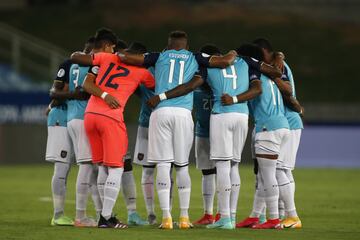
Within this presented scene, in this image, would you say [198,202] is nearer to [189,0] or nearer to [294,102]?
[294,102]

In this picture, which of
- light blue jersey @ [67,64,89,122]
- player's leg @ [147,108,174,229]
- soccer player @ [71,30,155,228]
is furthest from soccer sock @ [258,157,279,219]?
light blue jersey @ [67,64,89,122]

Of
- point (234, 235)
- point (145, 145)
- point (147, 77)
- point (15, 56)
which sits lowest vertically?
point (234, 235)

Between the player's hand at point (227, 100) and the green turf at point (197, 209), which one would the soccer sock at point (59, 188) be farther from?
the player's hand at point (227, 100)

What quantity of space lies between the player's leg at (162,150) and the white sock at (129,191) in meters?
1.02

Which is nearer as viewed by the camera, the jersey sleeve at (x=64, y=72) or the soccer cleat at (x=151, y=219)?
the jersey sleeve at (x=64, y=72)

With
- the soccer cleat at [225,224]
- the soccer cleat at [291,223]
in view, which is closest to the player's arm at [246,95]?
the soccer cleat at [225,224]

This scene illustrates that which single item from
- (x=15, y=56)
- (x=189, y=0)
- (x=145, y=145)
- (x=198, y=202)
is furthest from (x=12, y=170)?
(x=189, y=0)

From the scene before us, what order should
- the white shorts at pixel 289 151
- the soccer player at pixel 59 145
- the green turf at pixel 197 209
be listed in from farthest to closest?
the white shorts at pixel 289 151
the soccer player at pixel 59 145
the green turf at pixel 197 209

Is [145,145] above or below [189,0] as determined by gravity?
below

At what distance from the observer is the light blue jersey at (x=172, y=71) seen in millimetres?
12789

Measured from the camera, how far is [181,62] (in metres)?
12.8

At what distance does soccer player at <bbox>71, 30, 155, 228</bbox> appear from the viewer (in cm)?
1262

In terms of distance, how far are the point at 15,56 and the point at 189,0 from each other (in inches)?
496

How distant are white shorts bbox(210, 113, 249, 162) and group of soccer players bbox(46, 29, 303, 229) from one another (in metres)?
0.01
